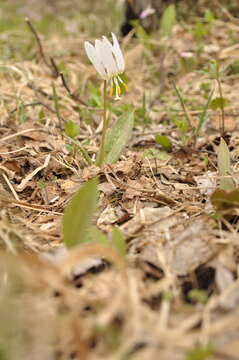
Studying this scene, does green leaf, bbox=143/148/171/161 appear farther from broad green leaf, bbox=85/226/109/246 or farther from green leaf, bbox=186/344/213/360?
green leaf, bbox=186/344/213/360

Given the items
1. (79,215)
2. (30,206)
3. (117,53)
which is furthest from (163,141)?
(79,215)

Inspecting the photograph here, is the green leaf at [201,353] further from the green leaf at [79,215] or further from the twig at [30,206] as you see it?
the twig at [30,206]

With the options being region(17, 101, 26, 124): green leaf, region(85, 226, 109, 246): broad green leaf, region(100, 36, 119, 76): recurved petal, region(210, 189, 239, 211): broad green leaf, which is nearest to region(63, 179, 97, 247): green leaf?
region(85, 226, 109, 246): broad green leaf

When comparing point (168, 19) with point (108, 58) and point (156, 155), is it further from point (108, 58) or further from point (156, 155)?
point (108, 58)

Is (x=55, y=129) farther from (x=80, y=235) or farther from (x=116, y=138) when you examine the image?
(x=80, y=235)

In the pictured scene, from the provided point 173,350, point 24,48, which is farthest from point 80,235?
point 24,48

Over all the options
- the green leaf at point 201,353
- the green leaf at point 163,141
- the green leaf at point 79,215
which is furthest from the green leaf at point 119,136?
the green leaf at point 201,353

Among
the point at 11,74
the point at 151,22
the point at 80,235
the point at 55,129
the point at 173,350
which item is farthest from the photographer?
the point at 151,22
